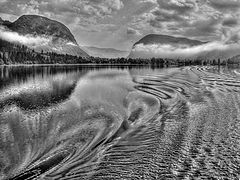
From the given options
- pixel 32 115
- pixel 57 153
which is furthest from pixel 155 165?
pixel 32 115

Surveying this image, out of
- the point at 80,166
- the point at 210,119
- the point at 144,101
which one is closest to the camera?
the point at 80,166

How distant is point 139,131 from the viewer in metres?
21.4

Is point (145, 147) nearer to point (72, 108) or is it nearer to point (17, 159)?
point (17, 159)

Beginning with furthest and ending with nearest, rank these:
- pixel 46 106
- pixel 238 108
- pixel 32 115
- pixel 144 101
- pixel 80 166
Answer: pixel 144 101, pixel 46 106, pixel 238 108, pixel 32 115, pixel 80 166

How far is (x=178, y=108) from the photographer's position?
3125 centimetres

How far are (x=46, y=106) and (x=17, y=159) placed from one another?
55.8 ft

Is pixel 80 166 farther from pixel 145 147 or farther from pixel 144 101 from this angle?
pixel 144 101

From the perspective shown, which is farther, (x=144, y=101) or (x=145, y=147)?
(x=144, y=101)

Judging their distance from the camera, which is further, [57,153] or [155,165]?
[57,153]

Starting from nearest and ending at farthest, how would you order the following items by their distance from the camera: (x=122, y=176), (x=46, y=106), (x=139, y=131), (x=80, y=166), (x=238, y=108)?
(x=122, y=176) < (x=80, y=166) < (x=139, y=131) < (x=238, y=108) < (x=46, y=106)

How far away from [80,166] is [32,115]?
14.8m

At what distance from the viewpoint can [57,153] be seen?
16.4 meters

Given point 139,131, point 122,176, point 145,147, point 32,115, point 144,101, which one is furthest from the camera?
point 144,101

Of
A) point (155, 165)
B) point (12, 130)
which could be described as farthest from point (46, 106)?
point (155, 165)
